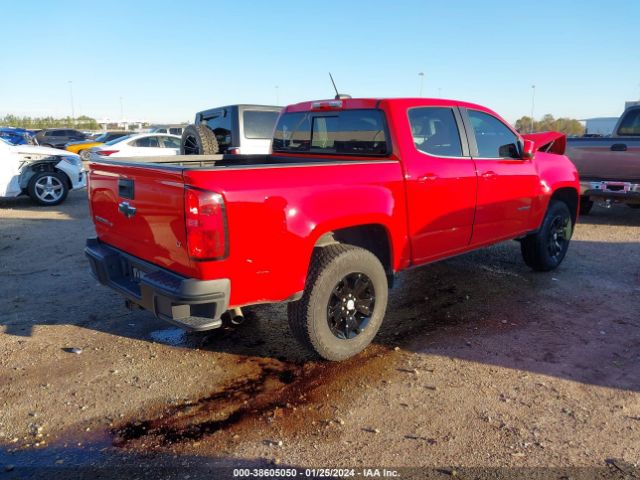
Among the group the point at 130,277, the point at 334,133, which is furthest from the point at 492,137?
the point at 130,277

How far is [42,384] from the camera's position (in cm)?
353

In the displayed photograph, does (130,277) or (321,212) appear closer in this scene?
(321,212)

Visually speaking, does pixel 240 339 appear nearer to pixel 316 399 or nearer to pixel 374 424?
pixel 316 399

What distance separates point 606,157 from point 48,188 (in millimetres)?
10801

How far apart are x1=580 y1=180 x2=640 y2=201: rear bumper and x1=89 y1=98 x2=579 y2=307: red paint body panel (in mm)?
4270

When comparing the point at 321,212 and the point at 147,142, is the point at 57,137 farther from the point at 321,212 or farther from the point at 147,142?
the point at 321,212

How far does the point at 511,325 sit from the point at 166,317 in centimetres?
299

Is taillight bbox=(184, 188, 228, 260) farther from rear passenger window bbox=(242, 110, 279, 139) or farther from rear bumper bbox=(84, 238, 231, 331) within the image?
rear passenger window bbox=(242, 110, 279, 139)

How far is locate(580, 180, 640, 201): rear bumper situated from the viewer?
26.9 feet

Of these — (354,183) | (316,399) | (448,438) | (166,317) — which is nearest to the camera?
(448,438)

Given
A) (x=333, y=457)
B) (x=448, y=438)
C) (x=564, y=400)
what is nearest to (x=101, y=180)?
(x=333, y=457)

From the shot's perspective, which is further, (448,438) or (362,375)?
(362,375)

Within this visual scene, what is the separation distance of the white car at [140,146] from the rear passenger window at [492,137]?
10640mm

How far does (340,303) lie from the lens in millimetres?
3787
